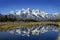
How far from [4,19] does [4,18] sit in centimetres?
70

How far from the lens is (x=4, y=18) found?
3605 inches

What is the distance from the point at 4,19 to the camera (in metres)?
91.1
